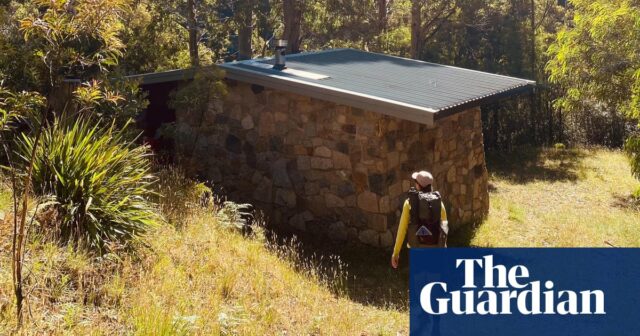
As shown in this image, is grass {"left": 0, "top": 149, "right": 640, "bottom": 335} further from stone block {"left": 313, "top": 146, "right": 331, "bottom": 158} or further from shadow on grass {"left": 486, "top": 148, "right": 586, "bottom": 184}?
shadow on grass {"left": 486, "top": 148, "right": 586, "bottom": 184}

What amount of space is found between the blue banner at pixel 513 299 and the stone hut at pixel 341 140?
181cm

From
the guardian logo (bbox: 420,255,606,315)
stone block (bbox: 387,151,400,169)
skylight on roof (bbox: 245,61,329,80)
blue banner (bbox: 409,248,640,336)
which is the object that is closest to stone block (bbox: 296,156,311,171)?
skylight on roof (bbox: 245,61,329,80)

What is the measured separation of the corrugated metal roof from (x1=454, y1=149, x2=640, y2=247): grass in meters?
2.66

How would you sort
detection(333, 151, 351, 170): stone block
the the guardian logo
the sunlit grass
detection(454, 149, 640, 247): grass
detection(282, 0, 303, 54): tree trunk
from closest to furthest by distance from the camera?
the sunlit grass
the the guardian logo
detection(333, 151, 351, 170): stone block
detection(454, 149, 640, 247): grass
detection(282, 0, 303, 54): tree trunk

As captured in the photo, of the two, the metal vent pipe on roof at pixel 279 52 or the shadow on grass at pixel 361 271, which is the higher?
the metal vent pipe on roof at pixel 279 52

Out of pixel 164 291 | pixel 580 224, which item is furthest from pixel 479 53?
pixel 164 291

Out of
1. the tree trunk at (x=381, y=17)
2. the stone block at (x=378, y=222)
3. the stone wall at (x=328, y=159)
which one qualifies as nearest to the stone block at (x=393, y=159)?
the stone wall at (x=328, y=159)

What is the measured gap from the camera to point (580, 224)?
1234 centimetres

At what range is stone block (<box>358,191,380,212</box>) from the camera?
9.31m

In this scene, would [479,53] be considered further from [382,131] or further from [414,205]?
[414,205]

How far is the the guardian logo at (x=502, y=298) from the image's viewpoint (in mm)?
6355

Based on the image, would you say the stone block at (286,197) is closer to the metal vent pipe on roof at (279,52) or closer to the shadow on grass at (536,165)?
the metal vent pipe on roof at (279,52)

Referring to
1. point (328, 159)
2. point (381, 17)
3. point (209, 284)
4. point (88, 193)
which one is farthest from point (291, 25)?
→ point (209, 284)

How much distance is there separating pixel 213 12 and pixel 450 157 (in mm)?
18482
